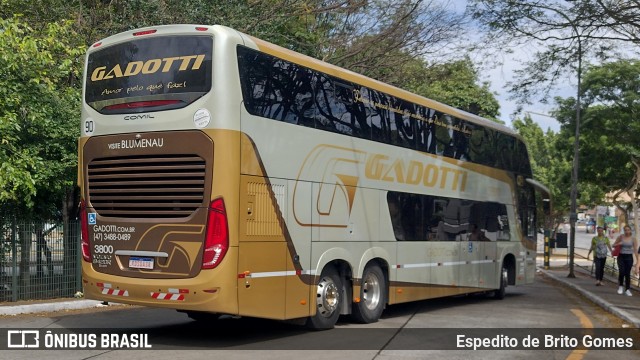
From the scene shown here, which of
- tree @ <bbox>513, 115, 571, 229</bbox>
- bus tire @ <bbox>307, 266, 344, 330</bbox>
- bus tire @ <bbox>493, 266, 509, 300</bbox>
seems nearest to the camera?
bus tire @ <bbox>307, 266, 344, 330</bbox>

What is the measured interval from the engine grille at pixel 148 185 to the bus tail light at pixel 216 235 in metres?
0.25

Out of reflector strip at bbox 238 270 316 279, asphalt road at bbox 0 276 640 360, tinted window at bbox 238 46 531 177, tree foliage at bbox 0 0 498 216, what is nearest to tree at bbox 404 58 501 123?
tree foliage at bbox 0 0 498 216

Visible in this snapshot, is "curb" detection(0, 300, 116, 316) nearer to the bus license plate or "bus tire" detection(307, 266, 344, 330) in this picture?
the bus license plate

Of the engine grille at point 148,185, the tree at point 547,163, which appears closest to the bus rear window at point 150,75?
the engine grille at point 148,185

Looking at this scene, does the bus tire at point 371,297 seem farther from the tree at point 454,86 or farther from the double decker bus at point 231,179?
the tree at point 454,86

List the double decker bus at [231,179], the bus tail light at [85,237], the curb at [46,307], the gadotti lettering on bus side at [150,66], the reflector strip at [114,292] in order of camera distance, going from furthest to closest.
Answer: the curb at [46,307] < the bus tail light at [85,237] < the reflector strip at [114,292] < the gadotti lettering on bus side at [150,66] < the double decker bus at [231,179]

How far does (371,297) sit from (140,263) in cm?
462

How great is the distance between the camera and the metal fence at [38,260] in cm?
1366

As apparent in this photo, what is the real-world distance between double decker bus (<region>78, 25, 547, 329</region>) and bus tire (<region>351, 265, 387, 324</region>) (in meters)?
0.03

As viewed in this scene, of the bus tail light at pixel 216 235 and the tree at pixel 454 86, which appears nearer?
the bus tail light at pixel 216 235

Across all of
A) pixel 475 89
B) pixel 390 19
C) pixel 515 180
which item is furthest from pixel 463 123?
pixel 475 89

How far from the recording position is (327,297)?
10859mm

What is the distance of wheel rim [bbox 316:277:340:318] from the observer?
35.1 feet

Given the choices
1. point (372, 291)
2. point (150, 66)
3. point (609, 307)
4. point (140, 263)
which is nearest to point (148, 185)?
point (140, 263)
